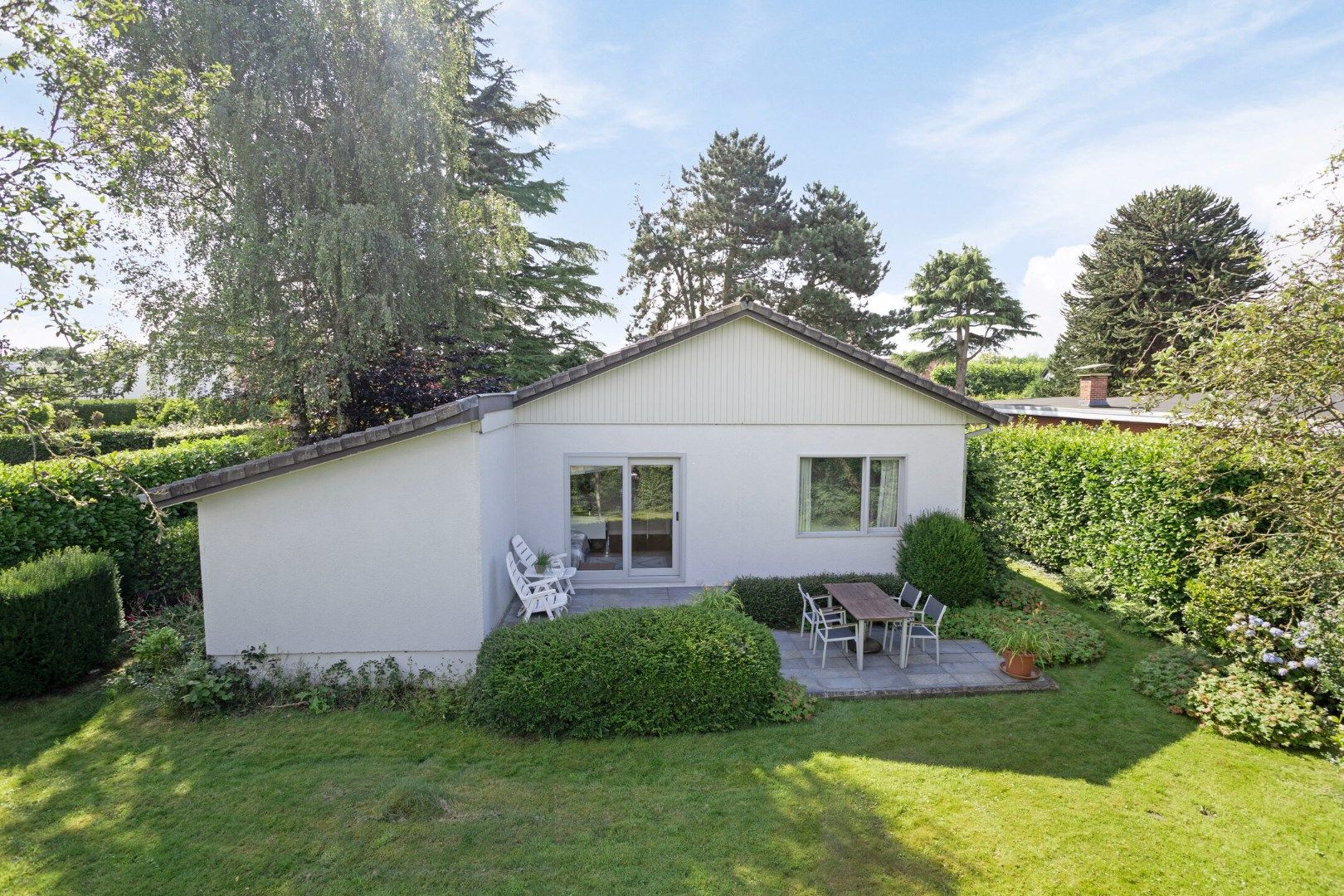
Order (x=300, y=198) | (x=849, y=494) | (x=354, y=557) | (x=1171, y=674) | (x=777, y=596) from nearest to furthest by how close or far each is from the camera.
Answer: (x=354, y=557), (x=1171, y=674), (x=777, y=596), (x=849, y=494), (x=300, y=198)

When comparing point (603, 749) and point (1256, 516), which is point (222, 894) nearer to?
point (603, 749)

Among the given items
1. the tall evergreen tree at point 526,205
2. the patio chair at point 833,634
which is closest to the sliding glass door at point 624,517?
the patio chair at point 833,634

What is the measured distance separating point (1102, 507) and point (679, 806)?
970 cm

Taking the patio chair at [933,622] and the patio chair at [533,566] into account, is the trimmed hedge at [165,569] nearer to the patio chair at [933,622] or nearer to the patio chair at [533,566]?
the patio chair at [533,566]

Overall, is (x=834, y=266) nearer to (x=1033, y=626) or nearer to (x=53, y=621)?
(x=1033, y=626)

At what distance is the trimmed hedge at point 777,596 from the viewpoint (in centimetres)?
990

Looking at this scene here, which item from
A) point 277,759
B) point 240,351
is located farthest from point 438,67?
point 277,759

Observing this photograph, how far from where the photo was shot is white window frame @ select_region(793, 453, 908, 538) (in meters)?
10.7

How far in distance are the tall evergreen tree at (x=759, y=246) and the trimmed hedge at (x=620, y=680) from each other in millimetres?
24143

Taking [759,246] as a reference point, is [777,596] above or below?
below

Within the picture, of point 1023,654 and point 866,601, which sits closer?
point 1023,654

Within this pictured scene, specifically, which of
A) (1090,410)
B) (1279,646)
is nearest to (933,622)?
(1279,646)

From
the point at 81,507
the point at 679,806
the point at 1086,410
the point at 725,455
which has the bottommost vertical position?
the point at 679,806

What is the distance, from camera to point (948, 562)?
9953 mm
